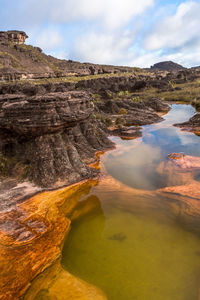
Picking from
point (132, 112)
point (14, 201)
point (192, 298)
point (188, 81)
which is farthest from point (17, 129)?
point (188, 81)

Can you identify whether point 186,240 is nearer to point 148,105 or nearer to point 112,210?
point 112,210

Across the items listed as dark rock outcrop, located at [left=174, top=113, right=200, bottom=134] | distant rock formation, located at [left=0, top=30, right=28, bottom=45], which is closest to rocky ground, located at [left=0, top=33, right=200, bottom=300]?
dark rock outcrop, located at [left=174, top=113, right=200, bottom=134]

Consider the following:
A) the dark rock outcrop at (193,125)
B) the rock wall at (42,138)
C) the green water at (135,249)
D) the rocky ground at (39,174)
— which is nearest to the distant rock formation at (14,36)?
the dark rock outcrop at (193,125)

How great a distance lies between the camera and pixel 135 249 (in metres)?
7.01

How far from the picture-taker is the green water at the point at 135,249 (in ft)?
18.7

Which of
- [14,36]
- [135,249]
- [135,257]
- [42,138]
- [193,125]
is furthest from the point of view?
[14,36]

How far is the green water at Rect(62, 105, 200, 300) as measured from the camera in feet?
18.7

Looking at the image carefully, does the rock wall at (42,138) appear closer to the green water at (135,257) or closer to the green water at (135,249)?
the green water at (135,249)

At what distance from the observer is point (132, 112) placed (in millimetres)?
33688

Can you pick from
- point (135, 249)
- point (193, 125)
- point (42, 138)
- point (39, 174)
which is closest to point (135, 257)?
point (135, 249)

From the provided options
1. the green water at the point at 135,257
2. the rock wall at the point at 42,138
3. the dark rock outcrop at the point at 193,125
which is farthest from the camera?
the dark rock outcrop at the point at 193,125

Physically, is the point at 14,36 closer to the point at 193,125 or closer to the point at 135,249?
the point at 193,125

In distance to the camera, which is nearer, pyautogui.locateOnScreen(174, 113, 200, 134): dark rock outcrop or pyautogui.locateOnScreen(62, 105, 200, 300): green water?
pyautogui.locateOnScreen(62, 105, 200, 300): green water

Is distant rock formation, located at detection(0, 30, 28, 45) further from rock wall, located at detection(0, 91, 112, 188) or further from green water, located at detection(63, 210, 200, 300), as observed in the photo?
green water, located at detection(63, 210, 200, 300)
